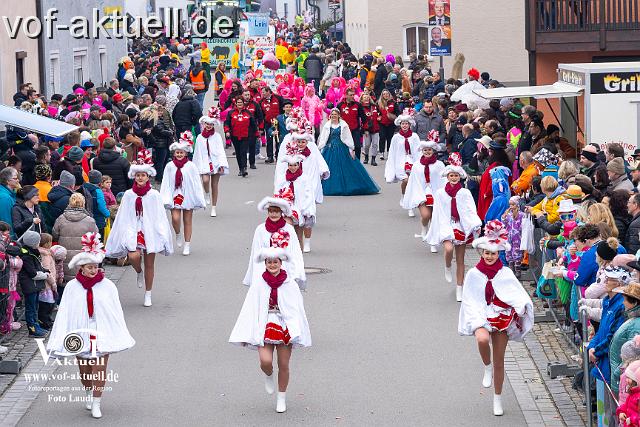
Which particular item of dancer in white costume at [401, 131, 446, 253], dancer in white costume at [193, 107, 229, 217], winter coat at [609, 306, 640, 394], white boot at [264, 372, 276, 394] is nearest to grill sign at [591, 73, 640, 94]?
dancer in white costume at [401, 131, 446, 253]

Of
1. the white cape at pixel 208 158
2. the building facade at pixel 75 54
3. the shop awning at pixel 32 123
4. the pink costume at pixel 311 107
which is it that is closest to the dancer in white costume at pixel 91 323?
the shop awning at pixel 32 123

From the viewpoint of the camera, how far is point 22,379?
13.6 meters

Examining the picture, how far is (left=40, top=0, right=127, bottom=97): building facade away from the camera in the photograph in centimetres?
3600

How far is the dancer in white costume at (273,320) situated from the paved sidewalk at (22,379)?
207 cm

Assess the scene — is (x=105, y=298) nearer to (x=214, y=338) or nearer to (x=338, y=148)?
(x=214, y=338)

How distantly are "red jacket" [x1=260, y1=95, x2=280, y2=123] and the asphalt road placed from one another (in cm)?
945

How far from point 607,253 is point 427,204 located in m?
8.54

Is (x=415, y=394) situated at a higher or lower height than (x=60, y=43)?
lower

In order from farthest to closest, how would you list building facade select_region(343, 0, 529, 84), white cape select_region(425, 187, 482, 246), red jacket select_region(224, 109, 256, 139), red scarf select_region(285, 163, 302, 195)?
building facade select_region(343, 0, 529, 84) → red jacket select_region(224, 109, 256, 139) → red scarf select_region(285, 163, 302, 195) → white cape select_region(425, 187, 482, 246)

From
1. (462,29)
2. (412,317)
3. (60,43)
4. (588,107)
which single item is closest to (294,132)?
(588,107)

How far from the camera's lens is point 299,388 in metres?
13.1

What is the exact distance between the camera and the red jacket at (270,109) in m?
31.4

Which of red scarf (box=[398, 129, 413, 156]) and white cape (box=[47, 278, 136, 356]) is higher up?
red scarf (box=[398, 129, 413, 156])

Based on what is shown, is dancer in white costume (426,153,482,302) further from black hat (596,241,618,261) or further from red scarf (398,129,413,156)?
red scarf (398,129,413,156)
